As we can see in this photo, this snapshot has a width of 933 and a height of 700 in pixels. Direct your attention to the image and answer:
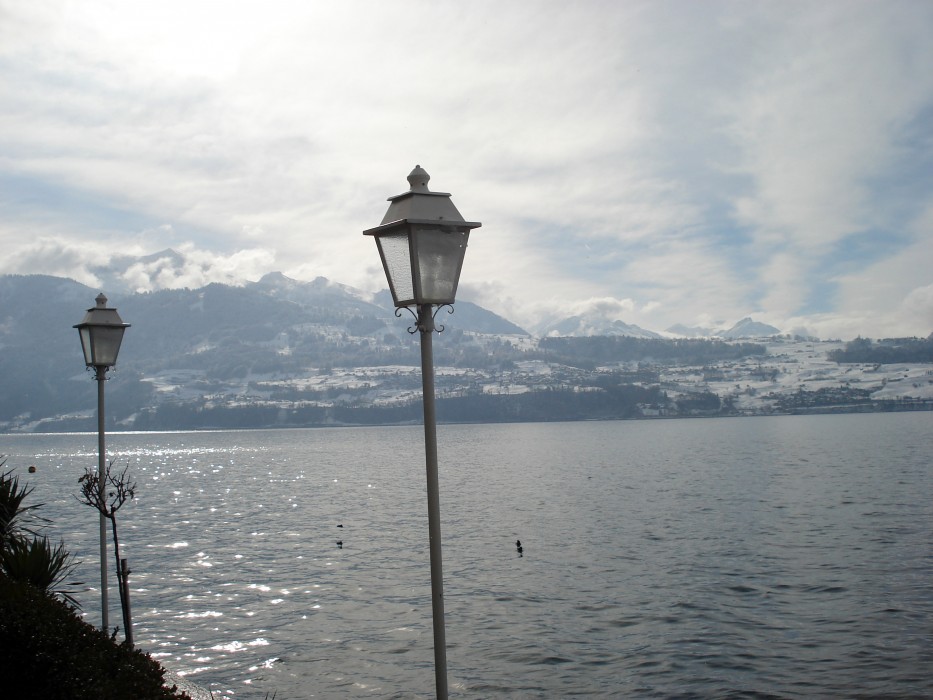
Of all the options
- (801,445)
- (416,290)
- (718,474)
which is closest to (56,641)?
(416,290)

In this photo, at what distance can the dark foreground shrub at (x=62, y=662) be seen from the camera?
325 inches

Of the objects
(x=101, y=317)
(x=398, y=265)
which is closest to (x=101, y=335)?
(x=101, y=317)

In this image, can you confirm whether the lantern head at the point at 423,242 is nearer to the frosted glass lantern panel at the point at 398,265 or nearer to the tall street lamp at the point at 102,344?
the frosted glass lantern panel at the point at 398,265

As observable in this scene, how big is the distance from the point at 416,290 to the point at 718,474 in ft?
267

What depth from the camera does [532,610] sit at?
27547 millimetres

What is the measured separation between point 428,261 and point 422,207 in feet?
1.77

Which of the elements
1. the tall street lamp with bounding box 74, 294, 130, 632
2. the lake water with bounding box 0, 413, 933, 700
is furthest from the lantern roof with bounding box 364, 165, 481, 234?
the lake water with bounding box 0, 413, 933, 700

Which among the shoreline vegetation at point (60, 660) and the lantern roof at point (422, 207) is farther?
the shoreline vegetation at point (60, 660)

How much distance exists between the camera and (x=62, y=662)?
867cm

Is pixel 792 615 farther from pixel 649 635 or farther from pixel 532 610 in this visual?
pixel 532 610

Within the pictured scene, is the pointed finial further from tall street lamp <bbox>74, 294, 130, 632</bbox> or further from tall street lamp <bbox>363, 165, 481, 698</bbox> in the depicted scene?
tall street lamp <bbox>74, 294, 130, 632</bbox>

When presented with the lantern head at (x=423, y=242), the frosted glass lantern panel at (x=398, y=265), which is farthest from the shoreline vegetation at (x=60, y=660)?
the lantern head at (x=423, y=242)

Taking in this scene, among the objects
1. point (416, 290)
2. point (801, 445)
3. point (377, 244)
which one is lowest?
point (801, 445)

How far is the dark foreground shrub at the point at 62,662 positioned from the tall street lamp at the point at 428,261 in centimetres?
342
